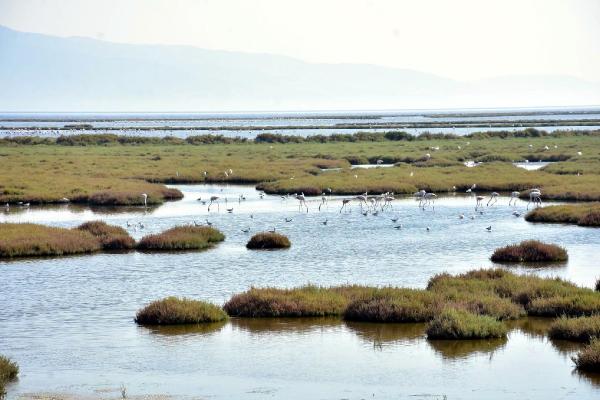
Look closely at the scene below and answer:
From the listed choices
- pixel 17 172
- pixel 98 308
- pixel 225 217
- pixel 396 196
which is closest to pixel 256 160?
pixel 17 172

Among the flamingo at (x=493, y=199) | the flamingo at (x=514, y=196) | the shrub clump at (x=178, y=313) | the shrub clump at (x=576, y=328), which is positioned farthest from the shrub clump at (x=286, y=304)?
the flamingo at (x=514, y=196)

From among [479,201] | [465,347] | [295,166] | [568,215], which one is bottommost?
[295,166]

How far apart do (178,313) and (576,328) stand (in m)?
9.10

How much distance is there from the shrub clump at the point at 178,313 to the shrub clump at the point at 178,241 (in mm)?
13342

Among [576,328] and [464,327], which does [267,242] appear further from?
[576,328]

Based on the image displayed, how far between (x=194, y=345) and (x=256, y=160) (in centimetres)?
6439

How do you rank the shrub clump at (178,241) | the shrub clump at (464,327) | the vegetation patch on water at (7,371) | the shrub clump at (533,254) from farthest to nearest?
1. the shrub clump at (178,241)
2. the shrub clump at (533,254)
3. the shrub clump at (464,327)
4. the vegetation patch on water at (7,371)

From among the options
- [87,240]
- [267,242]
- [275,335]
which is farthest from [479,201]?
[275,335]

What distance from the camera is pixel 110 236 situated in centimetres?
3841

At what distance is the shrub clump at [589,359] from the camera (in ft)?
61.6

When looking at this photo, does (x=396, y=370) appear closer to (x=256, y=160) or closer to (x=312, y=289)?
(x=312, y=289)

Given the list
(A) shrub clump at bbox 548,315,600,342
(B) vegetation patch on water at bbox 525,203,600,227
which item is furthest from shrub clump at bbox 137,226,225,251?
(A) shrub clump at bbox 548,315,600,342

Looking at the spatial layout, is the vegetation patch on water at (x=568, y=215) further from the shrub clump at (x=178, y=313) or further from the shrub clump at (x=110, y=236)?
the shrub clump at (x=178, y=313)

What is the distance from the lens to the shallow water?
18484 millimetres
